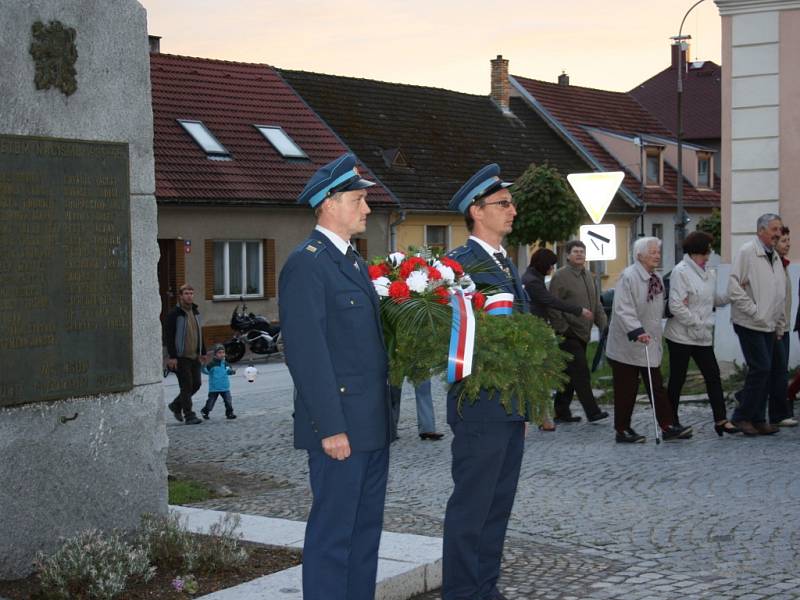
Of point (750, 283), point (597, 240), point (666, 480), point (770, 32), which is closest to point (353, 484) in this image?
point (666, 480)

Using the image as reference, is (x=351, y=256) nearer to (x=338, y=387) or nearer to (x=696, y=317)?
(x=338, y=387)

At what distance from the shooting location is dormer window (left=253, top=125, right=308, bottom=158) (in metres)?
35.6

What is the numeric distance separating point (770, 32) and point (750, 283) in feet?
20.8

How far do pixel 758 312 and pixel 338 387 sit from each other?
290 inches

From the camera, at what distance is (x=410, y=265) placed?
5895 millimetres

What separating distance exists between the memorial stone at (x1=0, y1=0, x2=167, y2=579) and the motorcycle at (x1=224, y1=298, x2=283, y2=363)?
68.3 ft

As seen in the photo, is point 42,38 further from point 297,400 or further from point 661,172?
point 661,172

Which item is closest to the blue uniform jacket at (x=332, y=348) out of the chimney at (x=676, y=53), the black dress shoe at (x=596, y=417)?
the black dress shoe at (x=596, y=417)

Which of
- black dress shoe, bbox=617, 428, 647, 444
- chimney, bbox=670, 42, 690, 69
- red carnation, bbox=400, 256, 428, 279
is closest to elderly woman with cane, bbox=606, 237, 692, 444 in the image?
black dress shoe, bbox=617, 428, 647, 444

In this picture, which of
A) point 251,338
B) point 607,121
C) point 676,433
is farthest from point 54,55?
point 607,121

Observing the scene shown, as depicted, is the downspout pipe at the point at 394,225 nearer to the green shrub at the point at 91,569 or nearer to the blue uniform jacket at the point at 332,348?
the green shrub at the point at 91,569

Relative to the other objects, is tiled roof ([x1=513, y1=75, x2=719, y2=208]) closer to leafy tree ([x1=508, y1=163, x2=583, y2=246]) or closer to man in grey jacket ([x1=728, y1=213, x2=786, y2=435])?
leafy tree ([x1=508, y1=163, x2=583, y2=246])

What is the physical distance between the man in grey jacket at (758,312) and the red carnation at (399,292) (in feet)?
22.6

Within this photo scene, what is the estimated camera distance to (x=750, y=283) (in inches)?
481
